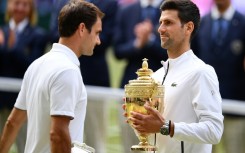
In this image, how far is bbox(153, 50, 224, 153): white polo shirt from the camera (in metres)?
5.32

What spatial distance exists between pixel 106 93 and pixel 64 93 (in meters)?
4.78

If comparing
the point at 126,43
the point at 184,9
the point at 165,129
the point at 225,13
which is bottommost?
the point at 165,129

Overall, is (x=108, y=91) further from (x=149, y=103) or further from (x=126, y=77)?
(x=149, y=103)

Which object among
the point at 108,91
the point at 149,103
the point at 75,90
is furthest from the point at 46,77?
the point at 108,91

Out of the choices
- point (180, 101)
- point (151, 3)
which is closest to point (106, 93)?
point (151, 3)

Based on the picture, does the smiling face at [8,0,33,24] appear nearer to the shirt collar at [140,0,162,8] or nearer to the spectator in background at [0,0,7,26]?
the spectator in background at [0,0,7,26]

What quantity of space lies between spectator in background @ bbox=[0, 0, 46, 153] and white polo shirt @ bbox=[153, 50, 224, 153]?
483 centimetres

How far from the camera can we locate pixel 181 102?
17.8 ft

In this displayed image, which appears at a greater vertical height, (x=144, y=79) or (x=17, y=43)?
(x=17, y=43)

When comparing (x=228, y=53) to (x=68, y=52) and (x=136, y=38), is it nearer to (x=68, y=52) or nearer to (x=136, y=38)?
(x=136, y=38)

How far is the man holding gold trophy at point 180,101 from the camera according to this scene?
5320 millimetres

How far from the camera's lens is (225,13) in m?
9.06

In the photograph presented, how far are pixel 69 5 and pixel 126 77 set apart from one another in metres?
4.32

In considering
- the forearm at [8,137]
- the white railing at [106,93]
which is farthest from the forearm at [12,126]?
the white railing at [106,93]
